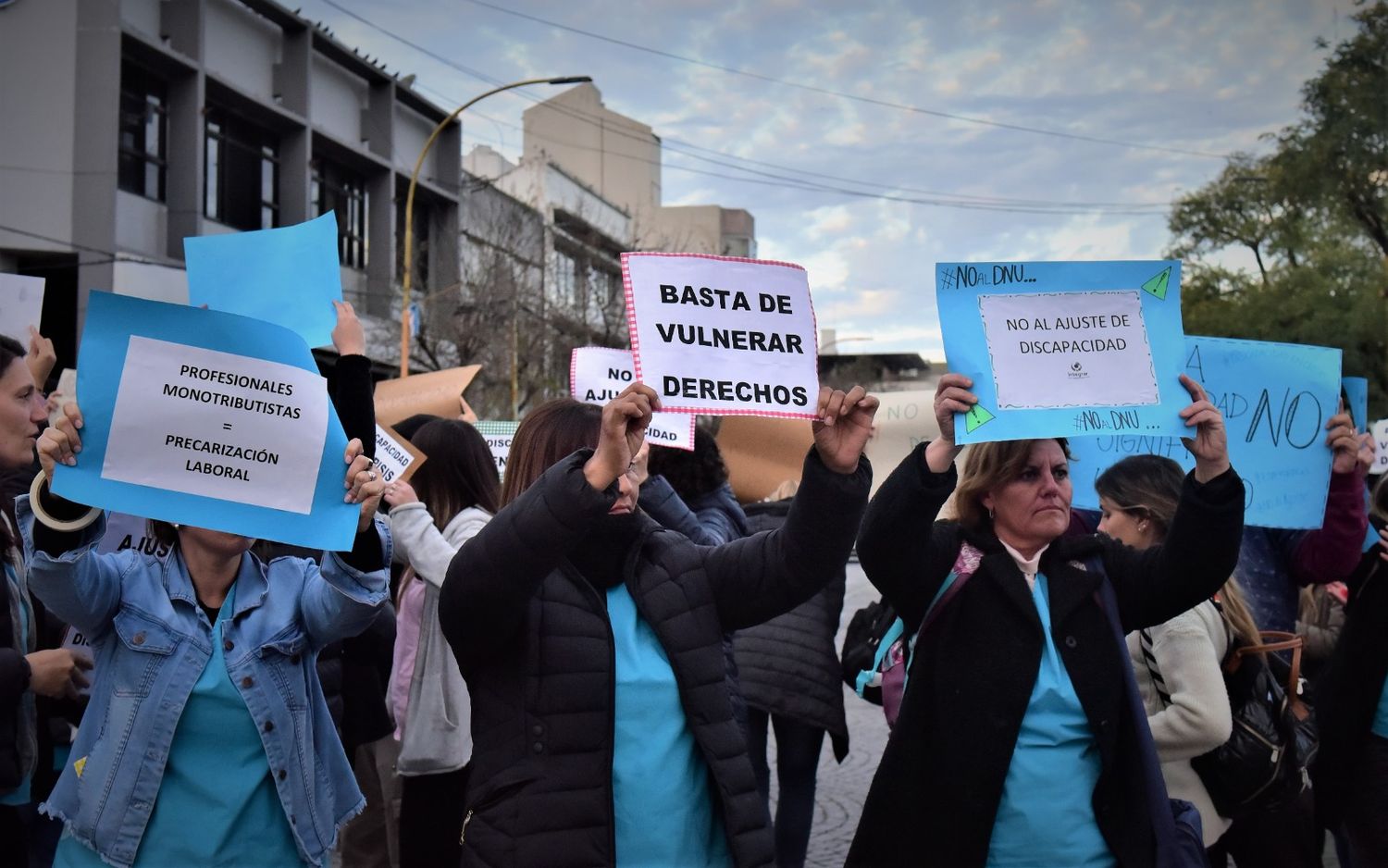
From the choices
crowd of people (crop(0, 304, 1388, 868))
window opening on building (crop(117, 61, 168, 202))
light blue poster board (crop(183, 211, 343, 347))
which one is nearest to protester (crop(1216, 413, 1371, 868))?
crowd of people (crop(0, 304, 1388, 868))

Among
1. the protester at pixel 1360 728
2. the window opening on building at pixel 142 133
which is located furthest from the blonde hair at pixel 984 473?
the window opening on building at pixel 142 133

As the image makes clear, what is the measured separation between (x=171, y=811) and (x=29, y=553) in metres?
0.66

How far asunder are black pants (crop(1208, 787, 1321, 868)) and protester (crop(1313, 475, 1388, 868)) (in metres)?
0.12

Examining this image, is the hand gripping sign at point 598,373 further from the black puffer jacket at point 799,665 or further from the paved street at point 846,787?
the paved street at point 846,787

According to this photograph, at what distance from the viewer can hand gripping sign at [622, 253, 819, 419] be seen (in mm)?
3109

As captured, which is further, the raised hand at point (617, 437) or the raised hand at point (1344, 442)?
the raised hand at point (1344, 442)

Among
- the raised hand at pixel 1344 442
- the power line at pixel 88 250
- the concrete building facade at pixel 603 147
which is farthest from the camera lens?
the concrete building facade at pixel 603 147

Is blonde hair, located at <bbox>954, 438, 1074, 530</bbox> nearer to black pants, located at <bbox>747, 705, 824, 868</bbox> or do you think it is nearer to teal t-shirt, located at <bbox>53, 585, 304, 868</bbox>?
teal t-shirt, located at <bbox>53, 585, 304, 868</bbox>

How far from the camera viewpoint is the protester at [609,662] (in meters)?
2.86

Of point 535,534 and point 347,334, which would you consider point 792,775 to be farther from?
point 535,534

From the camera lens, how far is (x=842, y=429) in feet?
10.2

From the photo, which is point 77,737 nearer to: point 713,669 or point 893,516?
point 713,669

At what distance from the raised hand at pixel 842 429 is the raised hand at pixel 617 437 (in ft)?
1.45

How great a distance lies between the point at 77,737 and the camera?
315cm
